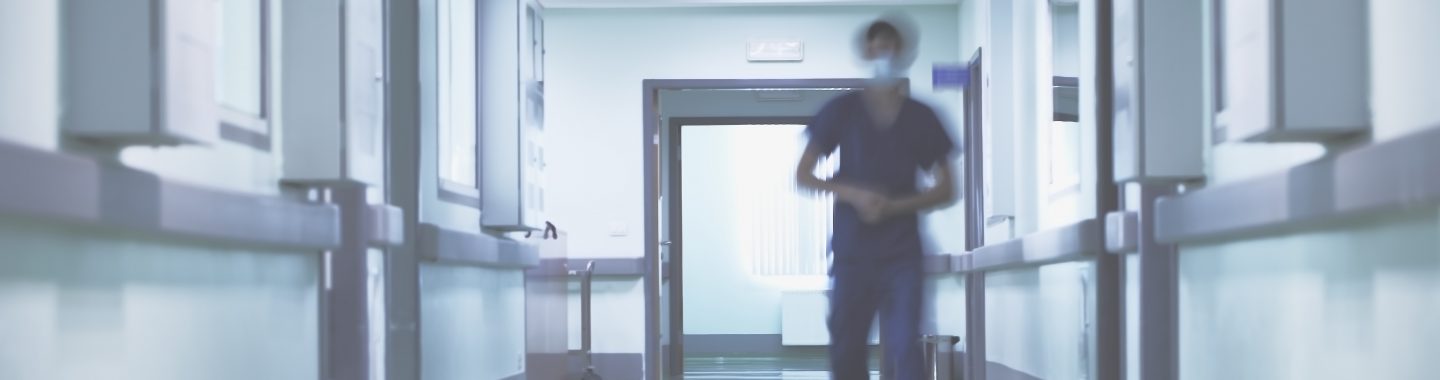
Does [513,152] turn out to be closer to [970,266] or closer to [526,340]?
[526,340]

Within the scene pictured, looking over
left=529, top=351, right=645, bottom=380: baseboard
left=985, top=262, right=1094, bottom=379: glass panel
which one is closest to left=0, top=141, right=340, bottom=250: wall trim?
left=985, top=262, right=1094, bottom=379: glass panel

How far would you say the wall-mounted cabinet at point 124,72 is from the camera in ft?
8.48

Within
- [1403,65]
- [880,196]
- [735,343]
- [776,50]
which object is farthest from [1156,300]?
[735,343]

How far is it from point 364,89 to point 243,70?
0.56 m

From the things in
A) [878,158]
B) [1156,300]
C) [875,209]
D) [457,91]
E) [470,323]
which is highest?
[457,91]

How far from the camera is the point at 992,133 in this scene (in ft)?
24.6

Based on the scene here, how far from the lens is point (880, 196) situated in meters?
3.73

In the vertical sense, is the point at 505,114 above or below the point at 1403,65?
above

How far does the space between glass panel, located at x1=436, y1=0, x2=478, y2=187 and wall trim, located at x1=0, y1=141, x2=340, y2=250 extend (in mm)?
1492

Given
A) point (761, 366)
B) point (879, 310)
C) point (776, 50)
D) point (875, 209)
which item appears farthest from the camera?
point (761, 366)

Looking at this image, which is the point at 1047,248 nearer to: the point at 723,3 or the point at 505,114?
the point at 505,114

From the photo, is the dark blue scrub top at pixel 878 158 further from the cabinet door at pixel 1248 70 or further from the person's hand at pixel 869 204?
the cabinet door at pixel 1248 70

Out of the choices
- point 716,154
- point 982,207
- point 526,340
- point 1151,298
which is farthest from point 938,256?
point 716,154

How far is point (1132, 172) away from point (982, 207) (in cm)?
444
